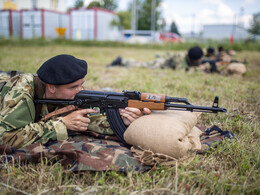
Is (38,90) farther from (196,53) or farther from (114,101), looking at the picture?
(196,53)

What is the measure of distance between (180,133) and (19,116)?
1.73 metres

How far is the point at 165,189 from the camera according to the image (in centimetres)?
191

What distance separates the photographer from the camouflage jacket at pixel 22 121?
231 centimetres

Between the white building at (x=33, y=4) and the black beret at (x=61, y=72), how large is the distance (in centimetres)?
2377

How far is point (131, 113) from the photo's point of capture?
274 cm

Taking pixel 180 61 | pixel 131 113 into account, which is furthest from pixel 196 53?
pixel 131 113

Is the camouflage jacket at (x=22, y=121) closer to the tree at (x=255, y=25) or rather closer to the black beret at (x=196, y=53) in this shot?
the black beret at (x=196, y=53)

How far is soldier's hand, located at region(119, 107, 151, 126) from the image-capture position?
2.68m

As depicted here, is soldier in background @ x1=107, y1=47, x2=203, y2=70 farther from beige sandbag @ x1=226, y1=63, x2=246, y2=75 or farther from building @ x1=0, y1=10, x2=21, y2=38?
building @ x1=0, y1=10, x2=21, y2=38

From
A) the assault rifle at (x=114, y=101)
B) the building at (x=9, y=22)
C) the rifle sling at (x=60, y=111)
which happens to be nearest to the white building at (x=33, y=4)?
the building at (x=9, y=22)

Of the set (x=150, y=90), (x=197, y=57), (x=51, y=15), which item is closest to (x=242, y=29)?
(x=51, y=15)

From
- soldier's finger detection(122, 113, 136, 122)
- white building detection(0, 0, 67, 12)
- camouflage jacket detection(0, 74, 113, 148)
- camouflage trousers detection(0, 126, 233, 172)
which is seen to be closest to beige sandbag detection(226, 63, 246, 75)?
soldier's finger detection(122, 113, 136, 122)

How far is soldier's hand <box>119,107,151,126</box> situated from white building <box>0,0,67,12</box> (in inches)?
950

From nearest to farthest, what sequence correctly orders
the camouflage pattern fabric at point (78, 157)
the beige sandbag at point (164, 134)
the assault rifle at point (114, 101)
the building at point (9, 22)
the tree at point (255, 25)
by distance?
1. the camouflage pattern fabric at point (78, 157)
2. the beige sandbag at point (164, 134)
3. the assault rifle at point (114, 101)
4. the building at point (9, 22)
5. the tree at point (255, 25)
